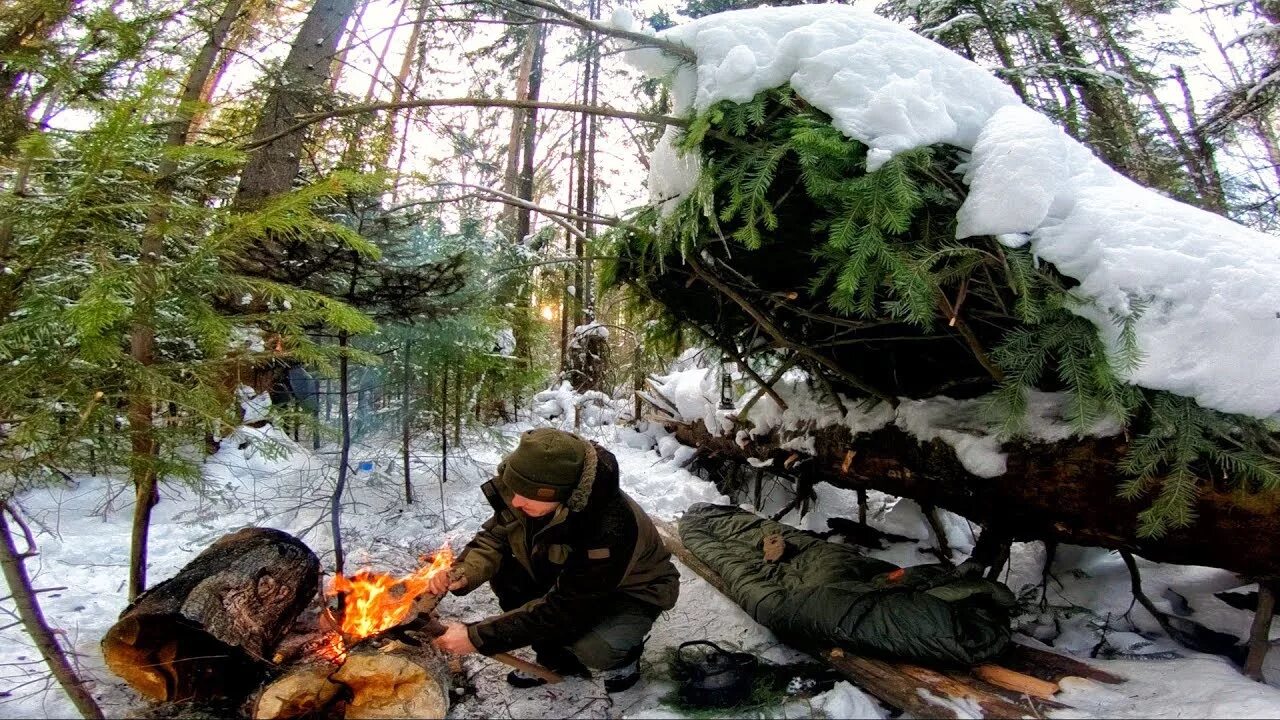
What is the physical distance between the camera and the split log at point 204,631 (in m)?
2.29

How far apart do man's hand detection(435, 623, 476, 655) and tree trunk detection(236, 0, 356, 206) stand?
10.5 ft

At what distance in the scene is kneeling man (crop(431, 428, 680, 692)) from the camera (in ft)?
8.70

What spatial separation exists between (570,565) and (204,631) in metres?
1.54

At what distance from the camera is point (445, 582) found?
283cm

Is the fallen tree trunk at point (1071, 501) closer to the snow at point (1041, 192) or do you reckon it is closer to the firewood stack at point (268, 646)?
the snow at point (1041, 192)

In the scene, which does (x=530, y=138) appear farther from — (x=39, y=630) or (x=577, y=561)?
(x=39, y=630)

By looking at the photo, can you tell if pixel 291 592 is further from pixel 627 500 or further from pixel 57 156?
pixel 57 156

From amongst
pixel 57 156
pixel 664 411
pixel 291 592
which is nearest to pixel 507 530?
pixel 291 592

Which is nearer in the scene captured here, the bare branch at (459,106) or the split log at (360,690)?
the split log at (360,690)

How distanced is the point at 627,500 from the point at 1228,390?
8.26ft

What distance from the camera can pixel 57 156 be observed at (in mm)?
2043

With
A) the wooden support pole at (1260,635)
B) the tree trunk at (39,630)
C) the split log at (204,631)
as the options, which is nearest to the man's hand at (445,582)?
the split log at (204,631)

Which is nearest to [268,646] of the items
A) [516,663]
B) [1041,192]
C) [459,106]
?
[516,663]

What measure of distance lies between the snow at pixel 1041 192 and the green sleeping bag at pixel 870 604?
134cm
